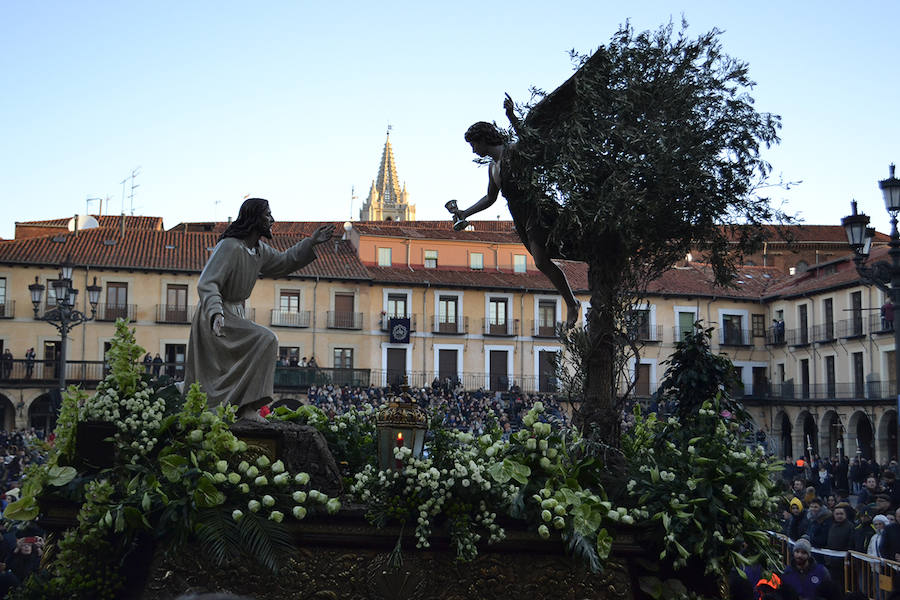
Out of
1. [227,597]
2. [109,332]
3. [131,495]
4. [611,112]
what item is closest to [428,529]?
[131,495]

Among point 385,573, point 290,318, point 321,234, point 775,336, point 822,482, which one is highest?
point 290,318

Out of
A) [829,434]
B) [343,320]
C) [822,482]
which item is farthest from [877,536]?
[829,434]

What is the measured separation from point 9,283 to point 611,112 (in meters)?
45.1

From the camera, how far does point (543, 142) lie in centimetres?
696

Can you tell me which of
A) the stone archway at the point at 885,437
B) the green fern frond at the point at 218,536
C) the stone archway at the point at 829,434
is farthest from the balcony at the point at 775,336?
the green fern frond at the point at 218,536

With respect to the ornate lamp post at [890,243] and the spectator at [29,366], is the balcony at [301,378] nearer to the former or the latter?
the spectator at [29,366]

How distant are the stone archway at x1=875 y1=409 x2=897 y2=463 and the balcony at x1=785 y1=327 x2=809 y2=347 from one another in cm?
689

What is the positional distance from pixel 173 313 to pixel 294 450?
43924 millimetres

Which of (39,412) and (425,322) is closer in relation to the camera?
→ (39,412)

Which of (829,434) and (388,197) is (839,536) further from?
(388,197)

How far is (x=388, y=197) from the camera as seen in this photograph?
115 metres

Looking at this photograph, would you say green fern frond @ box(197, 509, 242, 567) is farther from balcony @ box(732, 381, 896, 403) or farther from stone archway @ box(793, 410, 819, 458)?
stone archway @ box(793, 410, 819, 458)

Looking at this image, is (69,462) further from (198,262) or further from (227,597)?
(198,262)

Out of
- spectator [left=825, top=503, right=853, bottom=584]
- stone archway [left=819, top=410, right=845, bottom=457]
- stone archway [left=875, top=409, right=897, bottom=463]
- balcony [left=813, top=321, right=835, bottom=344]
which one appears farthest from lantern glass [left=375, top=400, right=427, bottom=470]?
stone archway [left=819, top=410, right=845, bottom=457]
